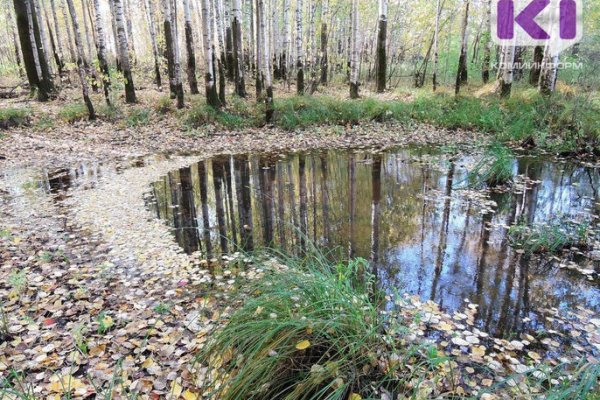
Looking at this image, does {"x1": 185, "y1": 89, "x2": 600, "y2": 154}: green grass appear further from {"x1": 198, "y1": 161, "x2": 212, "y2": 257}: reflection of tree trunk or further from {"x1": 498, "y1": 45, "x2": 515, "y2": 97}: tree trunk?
{"x1": 198, "y1": 161, "x2": 212, "y2": 257}: reflection of tree trunk

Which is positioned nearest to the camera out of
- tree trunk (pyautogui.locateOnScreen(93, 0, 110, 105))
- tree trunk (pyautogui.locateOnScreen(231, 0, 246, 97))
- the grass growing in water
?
the grass growing in water

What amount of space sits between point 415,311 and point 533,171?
6.63 meters

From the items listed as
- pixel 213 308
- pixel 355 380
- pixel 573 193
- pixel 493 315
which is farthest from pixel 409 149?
pixel 355 380

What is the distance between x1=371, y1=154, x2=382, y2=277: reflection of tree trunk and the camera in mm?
4789

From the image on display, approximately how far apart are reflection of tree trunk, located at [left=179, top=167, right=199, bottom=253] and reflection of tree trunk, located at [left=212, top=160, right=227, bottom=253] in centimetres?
36

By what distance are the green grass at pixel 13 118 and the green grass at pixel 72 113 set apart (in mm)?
991

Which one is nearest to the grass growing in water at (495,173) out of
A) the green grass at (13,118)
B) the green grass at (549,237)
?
the green grass at (549,237)

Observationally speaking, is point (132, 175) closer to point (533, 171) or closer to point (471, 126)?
point (533, 171)

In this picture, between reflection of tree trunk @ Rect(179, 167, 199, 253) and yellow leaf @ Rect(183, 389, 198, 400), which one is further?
reflection of tree trunk @ Rect(179, 167, 199, 253)

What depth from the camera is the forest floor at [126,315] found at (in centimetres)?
271

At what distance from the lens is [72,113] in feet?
42.3

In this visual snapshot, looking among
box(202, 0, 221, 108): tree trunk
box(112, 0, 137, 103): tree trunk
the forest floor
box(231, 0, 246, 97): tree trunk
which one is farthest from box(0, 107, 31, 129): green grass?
box(231, 0, 246, 97): tree trunk

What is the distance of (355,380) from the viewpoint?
232 centimetres

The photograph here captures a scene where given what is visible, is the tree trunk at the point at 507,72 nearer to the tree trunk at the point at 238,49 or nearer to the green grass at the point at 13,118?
the tree trunk at the point at 238,49
